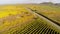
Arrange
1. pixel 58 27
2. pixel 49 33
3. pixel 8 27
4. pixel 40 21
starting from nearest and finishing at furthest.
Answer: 1. pixel 49 33
2. pixel 58 27
3. pixel 8 27
4. pixel 40 21

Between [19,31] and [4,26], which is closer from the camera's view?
[19,31]

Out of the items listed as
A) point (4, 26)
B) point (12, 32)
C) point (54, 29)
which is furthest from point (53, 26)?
point (4, 26)

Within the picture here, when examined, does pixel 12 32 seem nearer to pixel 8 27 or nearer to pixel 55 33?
pixel 8 27

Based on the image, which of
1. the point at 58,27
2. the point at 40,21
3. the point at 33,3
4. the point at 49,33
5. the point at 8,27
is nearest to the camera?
the point at 49,33

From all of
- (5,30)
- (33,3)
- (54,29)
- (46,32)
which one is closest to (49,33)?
(46,32)

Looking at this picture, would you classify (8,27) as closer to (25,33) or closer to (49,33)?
(25,33)

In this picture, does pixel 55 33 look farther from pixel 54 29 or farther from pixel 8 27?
pixel 8 27

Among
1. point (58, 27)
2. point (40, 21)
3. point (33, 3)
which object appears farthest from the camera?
point (33, 3)

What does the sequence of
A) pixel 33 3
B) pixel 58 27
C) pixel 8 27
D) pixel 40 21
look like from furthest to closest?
pixel 33 3
pixel 40 21
pixel 8 27
pixel 58 27

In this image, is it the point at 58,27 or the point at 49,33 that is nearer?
the point at 49,33
